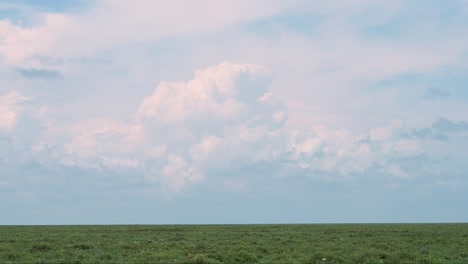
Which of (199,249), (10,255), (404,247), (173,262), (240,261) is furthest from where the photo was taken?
(404,247)

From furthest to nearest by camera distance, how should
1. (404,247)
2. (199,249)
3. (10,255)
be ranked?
(404,247) → (199,249) → (10,255)

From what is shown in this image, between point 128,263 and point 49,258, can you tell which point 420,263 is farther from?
point 49,258

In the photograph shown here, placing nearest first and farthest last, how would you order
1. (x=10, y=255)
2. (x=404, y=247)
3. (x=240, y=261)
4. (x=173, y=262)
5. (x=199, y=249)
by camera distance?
(x=173, y=262)
(x=240, y=261)
(x=10, y=255)
(x=199, y=249)
(x=404, y=247)

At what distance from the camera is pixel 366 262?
26.9 m

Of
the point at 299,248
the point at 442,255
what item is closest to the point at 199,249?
the point at 299,248

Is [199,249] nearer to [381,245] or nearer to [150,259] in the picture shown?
[150,259]

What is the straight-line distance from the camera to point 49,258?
28.7 m

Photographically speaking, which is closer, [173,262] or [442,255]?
[173,262]

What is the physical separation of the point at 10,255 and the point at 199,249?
31.9ft

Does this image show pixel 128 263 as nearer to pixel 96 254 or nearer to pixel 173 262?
pixel 173 262

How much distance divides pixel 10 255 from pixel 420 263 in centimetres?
1914

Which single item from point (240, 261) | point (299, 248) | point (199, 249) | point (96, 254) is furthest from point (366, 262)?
point (96, 254)

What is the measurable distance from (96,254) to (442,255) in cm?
1723

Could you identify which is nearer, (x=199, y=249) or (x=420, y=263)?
(x=420, y=263)
